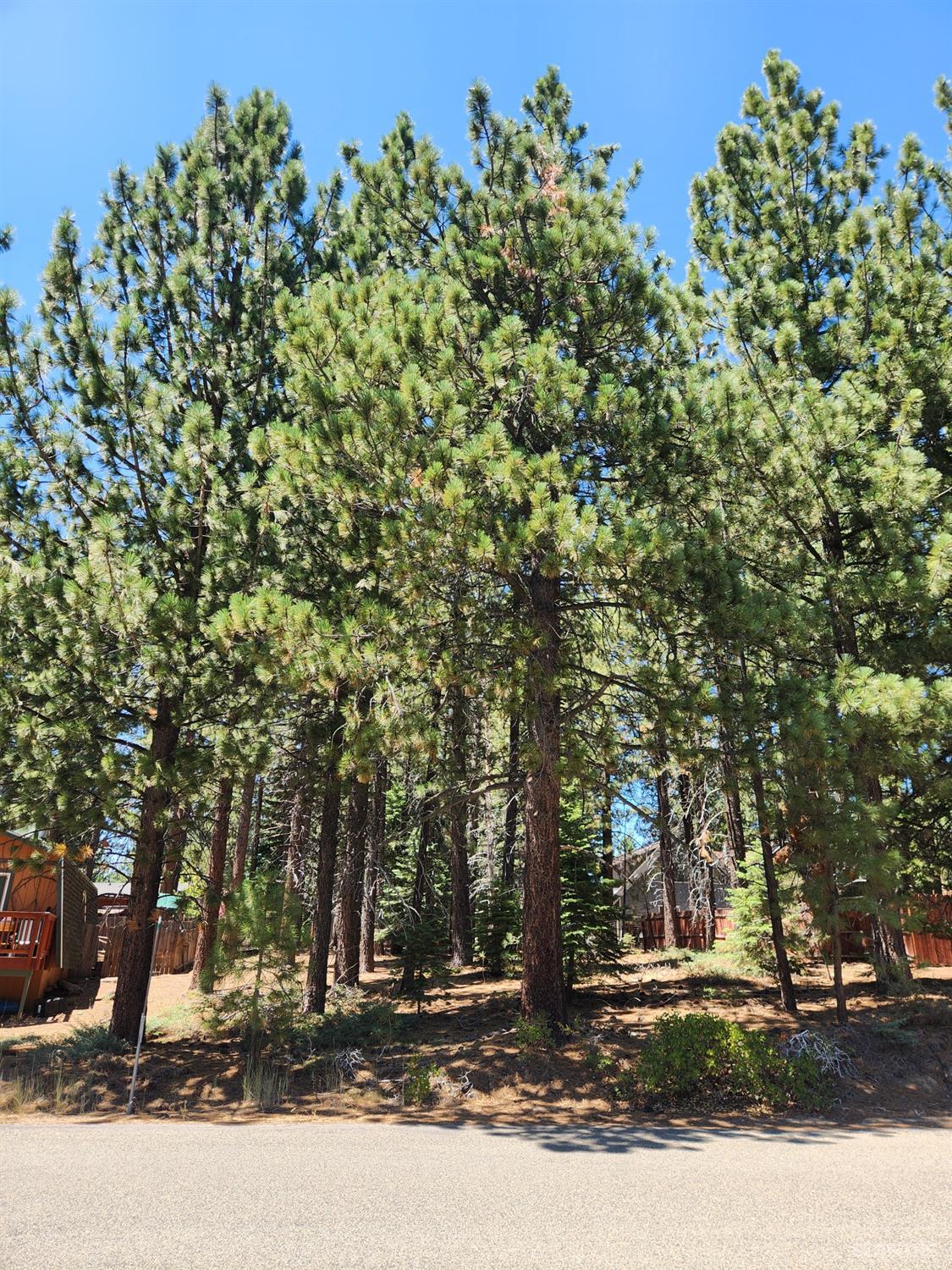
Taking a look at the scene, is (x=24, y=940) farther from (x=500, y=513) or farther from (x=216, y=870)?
(x=500, y=513)

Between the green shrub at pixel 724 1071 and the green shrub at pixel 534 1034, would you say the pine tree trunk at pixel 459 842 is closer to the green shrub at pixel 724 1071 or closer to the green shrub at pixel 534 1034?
the green shrub at pixel 534 1034

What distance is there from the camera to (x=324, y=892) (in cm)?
1127

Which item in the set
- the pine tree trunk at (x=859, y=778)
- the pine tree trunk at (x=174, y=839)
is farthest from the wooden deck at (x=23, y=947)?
the pine tree trunk at (x=859, y=778)

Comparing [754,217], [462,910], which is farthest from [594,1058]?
[754,217]

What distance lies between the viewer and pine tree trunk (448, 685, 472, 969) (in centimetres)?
977

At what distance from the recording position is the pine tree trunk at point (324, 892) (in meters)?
10.7

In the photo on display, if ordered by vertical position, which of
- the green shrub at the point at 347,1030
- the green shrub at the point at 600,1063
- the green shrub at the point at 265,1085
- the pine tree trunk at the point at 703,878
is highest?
the pine tree trunk at the point at 703,878

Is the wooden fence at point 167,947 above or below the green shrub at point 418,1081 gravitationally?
above

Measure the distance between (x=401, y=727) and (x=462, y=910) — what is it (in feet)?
34.5

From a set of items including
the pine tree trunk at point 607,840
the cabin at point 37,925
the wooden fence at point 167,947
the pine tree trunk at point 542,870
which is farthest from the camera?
the wooden fence at point 167,947

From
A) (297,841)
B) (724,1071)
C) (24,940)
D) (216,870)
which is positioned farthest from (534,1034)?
(297,841)

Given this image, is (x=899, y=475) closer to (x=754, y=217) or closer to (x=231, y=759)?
(x=754, y=217)

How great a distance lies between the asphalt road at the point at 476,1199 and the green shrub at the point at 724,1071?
897 mm

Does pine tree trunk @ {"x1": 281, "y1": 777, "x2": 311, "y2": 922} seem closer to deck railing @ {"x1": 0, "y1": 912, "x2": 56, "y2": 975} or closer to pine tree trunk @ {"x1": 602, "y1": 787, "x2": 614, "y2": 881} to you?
deck railing @ {"x1": 0, "y1": 912, "x2": 56, "y2": 975}
